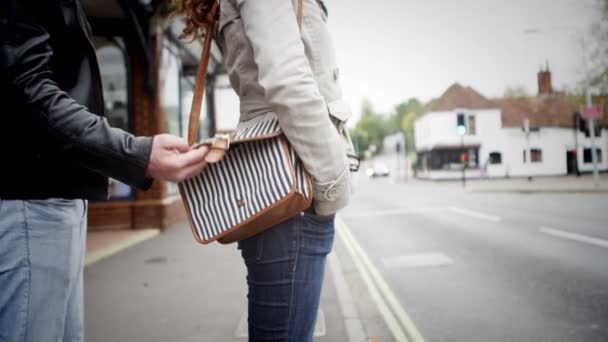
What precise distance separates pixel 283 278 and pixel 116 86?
8793 mm

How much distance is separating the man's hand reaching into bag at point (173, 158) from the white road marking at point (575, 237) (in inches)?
272

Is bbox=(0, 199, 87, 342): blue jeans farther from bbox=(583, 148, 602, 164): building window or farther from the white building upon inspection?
bbox=(583, 148, 602, 164): building window

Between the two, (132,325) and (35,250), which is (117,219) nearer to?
(132,325)

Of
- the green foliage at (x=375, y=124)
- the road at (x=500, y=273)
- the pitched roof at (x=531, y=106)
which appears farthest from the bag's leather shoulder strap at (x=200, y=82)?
the green foliage at (x=375, y=124)

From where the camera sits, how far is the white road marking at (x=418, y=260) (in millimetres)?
5369

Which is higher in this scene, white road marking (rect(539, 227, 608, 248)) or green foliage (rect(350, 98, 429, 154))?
green foliage (rect(350, 98, 429, 154))

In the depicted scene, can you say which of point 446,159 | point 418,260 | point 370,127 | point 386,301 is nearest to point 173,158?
point 386,301

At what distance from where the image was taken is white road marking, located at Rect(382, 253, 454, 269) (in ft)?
17.6

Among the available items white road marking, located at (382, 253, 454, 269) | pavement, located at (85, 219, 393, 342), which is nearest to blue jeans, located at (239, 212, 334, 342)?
pavement, located at (85, 219, 393, 342)

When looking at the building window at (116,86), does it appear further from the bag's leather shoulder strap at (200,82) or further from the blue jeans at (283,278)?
the blue jeans at (283,278)

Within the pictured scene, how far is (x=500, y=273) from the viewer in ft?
15.5

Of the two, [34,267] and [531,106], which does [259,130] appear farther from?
[531,106]

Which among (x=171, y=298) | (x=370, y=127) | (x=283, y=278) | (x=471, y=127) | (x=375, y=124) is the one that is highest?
(x=375, y=124)

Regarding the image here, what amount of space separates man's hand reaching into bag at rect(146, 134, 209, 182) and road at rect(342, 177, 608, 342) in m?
2.80
